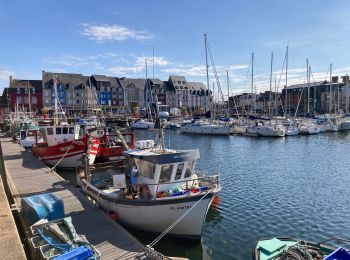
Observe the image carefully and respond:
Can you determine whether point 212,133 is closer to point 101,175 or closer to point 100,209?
point 101,175

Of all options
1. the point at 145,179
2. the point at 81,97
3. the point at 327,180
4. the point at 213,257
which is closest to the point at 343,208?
the point at 327,180

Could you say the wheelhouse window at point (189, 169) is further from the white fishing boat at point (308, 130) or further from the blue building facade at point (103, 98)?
the blue building facade at point (103, 98)

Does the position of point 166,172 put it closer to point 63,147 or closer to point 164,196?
point 164,196

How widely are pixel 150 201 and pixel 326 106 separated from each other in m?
127

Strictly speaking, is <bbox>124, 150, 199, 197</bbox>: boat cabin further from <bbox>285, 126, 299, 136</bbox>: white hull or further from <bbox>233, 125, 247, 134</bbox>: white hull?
<bbox>233, 125, 247, 134</bbox>: white hull

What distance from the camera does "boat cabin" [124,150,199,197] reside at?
1447 cm

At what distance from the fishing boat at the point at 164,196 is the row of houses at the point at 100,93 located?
242 ft

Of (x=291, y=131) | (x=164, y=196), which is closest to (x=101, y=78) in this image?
(x=291, y=131)

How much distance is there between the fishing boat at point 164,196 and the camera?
1387 centimetres

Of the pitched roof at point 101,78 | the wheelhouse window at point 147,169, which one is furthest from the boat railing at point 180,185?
the pitched roof at point 101,78

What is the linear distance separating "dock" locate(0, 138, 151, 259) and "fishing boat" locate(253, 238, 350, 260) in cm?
374

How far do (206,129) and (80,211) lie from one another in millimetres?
55096

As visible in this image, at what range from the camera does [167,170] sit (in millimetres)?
14789

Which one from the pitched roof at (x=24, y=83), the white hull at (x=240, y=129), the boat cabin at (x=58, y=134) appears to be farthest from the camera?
the pitched roof at (x=24, y=83)
